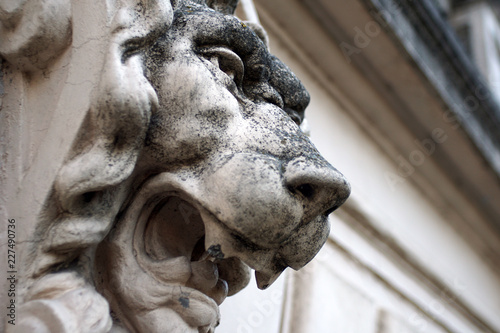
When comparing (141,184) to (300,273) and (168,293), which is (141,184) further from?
(300,273)

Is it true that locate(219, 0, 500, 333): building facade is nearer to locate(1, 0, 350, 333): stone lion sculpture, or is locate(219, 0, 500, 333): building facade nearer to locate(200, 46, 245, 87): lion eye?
locate(1, 0, 350, 333): stone lion sculpture

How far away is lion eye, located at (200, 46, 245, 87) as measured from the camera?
59cm

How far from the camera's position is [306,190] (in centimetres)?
54

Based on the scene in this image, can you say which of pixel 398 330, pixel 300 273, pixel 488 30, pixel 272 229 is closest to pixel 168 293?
pixel 272 229

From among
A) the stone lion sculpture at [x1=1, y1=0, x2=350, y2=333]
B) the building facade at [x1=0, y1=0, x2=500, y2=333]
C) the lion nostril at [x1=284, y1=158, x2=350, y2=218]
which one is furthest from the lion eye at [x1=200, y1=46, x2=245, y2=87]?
the building facade at [x1=0, y1=0, x2=500, y2=333]

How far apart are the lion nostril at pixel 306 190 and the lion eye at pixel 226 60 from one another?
0.16 meters

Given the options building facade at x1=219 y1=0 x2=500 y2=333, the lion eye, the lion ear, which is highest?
the lion eye

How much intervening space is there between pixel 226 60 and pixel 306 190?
180 millimetres

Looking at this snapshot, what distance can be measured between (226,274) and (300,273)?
586 millimetres

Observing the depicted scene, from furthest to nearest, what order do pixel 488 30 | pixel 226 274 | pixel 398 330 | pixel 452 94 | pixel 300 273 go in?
pixel 488 30
pixel 452 94
pixel 398 330
pixel 300 273
pixel 226 274

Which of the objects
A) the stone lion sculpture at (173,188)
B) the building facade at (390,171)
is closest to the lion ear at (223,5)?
the stone lion sculpture at (173,188)

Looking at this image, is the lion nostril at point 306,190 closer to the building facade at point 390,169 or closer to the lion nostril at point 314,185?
the lion nostril at point 314,185

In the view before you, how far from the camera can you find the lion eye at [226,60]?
0.59m

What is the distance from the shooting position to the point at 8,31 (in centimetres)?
57
